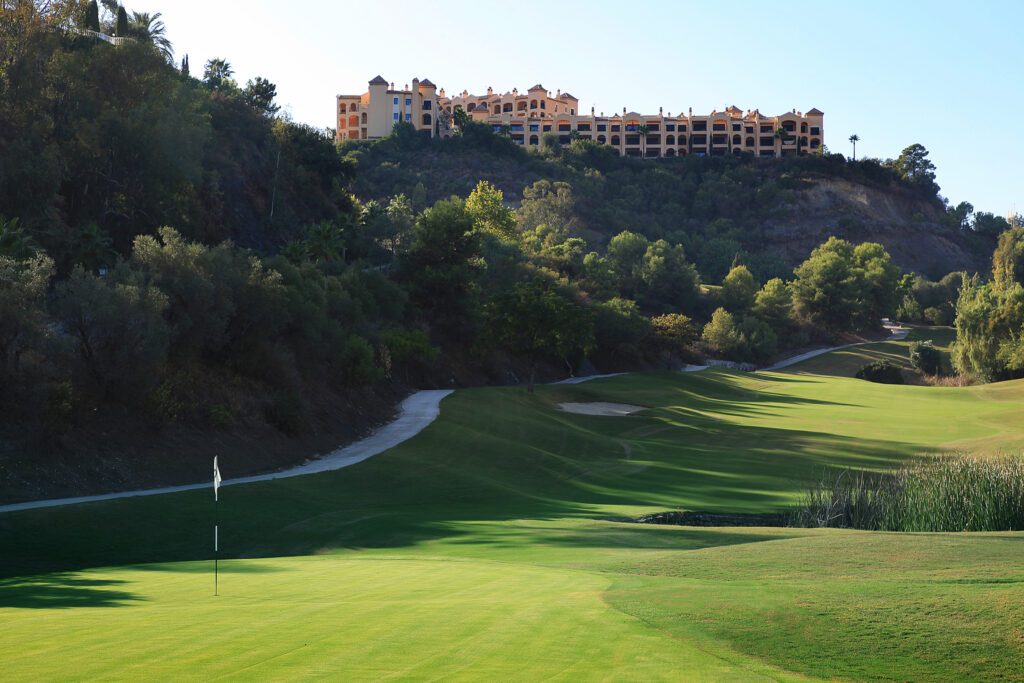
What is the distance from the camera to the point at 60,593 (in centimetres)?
1313

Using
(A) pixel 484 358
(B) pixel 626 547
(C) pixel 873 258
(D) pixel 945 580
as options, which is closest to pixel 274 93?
(A) pixel 484 358

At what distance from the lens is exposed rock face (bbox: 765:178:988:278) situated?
159625 millimetres

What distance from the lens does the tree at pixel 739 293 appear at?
12081 centimetres

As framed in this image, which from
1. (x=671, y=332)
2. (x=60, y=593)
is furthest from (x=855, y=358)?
(x=60, y=593)

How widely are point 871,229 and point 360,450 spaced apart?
149 m

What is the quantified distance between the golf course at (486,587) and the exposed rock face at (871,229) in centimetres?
13232

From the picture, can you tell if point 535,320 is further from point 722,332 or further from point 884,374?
point 722,332

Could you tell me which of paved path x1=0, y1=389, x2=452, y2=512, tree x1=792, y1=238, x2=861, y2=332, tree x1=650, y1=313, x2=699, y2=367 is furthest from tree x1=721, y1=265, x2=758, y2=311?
paved path x1=0, y1=389, x2=452, y2=512

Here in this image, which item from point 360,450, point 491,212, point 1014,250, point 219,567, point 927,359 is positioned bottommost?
point 360,450

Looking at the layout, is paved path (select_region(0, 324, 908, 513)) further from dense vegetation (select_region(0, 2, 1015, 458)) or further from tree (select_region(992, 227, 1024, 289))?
tree (select_region(992, 227, 1024, 289))

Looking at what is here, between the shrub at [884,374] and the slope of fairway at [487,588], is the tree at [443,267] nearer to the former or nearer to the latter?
the slope of fairway at [487,588]

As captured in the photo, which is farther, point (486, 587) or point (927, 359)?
point (927, 359)

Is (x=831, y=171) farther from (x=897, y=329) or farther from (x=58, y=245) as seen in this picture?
(x=58, y=245)

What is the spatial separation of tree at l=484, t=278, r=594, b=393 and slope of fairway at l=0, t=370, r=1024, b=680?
25834 mm
